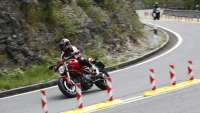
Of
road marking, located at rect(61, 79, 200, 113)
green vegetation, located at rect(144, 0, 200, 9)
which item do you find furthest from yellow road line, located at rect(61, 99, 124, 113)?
green vegetation, located at rect(144, 0, 200, 9)

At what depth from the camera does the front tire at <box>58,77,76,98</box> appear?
16656mm

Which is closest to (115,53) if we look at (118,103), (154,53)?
(154,53)

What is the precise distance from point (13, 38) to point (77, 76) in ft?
18.4

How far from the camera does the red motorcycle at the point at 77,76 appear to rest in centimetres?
1672

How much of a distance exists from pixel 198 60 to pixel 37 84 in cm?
703

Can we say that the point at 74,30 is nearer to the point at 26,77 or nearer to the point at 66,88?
the point at 26,77

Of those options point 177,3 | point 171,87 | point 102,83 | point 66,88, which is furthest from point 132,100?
point 177,3

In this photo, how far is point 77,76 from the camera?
17141mm

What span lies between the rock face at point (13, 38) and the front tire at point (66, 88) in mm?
5090

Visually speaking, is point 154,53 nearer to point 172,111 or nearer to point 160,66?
point 160,66

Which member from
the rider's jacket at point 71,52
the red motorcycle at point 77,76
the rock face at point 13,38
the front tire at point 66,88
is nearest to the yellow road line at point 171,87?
the red motorcycle at point 77,76

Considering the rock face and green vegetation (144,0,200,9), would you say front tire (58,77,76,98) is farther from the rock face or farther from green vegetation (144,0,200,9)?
green vegetation (144,0,200,9)

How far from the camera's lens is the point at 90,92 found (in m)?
17.5

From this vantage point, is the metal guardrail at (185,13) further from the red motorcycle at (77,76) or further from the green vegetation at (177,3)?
the red motorcycle at (77,76)
